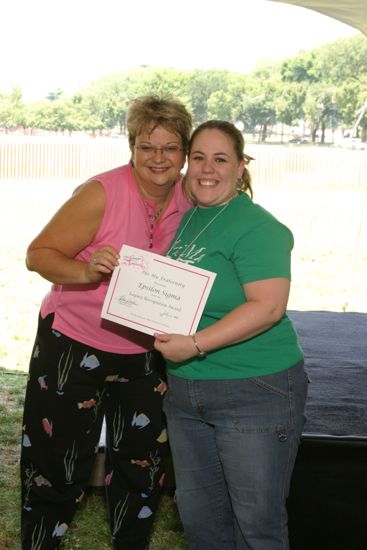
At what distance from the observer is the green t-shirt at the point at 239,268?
1.69 meters

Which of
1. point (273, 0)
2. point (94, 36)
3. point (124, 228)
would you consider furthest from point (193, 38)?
point (124, 228)

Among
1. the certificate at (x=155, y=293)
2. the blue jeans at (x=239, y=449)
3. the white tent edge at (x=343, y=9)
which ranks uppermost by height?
the white tent edge at (x=343, y=9)

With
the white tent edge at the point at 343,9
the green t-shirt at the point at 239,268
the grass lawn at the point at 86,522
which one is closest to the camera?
the green t-shirt at the point at 239,268

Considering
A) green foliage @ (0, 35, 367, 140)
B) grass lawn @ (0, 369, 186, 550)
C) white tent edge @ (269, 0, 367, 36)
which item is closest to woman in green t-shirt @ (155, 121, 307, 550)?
grass lawn @ (0, 369, 186, 550)

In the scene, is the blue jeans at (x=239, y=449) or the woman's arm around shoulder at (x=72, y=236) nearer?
the blue jeans at (x=239, y=449)

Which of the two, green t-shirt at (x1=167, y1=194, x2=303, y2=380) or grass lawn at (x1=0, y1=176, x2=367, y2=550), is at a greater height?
green t-shirt at (x1=167, y1=194, x2=303, y2=380)

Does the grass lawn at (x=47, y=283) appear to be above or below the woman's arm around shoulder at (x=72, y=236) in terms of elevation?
below

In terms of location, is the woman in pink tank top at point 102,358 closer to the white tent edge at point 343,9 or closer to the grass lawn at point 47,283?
the grass lawn at point 47,283

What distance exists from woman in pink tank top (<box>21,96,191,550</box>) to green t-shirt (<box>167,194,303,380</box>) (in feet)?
0.77

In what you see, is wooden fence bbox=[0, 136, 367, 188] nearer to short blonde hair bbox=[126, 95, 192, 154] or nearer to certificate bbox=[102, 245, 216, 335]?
short blonde hair bbox=[126, 95, 192, 154]

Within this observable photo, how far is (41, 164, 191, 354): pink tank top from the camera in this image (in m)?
1.97

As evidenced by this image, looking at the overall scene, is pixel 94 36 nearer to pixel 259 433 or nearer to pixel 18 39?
pixel 18 39

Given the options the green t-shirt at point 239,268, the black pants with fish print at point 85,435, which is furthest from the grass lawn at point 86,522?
the green t-shirt at point 239,268

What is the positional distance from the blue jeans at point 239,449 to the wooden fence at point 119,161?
10.2 m
